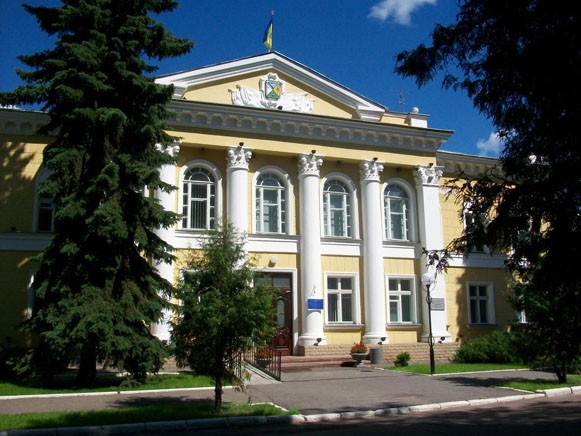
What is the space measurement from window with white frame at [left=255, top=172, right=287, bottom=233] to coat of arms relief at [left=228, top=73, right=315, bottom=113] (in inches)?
112

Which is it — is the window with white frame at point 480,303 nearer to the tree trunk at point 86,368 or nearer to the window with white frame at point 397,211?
the window with white frame at point 397,211

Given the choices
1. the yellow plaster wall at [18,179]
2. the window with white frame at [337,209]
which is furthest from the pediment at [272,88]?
the yellow plaster wall at [18,179]

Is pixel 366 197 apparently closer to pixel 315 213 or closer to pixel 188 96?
pixel 315 213

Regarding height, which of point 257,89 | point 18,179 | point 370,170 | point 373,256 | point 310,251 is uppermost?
point 257,89

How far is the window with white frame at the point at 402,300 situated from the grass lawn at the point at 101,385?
1025cm

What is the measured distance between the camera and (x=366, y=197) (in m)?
23.8

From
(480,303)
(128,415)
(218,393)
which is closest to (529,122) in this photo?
(218,393)

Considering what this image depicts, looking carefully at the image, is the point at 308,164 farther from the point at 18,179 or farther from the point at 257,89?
the point at 18,179

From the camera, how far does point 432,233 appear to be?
79.9 feet

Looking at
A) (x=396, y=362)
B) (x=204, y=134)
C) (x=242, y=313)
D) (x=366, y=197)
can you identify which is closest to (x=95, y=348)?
(x=242, y=313)

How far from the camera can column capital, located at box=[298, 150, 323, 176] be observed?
912 inches

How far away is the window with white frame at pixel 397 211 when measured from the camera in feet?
81.3

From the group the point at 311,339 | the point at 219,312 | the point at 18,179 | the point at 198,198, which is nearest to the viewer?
the point at 219,312

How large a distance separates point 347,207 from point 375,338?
556cm
